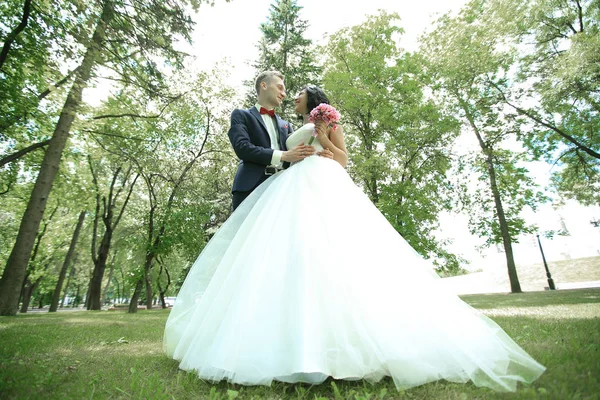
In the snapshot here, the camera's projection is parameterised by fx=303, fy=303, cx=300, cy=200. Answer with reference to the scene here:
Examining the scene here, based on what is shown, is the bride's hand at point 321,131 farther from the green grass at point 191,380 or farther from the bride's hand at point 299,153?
the green grass at point 191,380

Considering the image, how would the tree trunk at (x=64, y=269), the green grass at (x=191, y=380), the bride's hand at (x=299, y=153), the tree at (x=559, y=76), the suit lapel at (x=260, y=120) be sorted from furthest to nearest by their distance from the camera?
the tree trunk at (x=64, y=269) < the tree at (x=559, y=76) < the suit lapel at (x=260, y=120) < the bride's hand at (x=299, y=153) < the green grass at (x=191, y=380)

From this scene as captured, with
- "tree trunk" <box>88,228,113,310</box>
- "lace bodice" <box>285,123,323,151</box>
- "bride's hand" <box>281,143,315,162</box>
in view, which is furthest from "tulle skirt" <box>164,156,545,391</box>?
"tree trunk" <box>88,228,113,310</box>

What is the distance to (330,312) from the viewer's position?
Result: 2.09m

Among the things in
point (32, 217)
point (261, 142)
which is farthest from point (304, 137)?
point (32, 217)

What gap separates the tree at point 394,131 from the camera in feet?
47.3

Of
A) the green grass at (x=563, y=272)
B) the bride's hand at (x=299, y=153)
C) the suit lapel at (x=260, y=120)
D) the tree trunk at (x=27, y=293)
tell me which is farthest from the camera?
the green grass at (x=563, y=272)

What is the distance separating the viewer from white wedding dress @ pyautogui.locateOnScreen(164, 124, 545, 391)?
1916 mm

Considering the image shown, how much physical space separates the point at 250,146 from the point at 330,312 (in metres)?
2.01

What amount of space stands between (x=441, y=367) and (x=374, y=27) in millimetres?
20226

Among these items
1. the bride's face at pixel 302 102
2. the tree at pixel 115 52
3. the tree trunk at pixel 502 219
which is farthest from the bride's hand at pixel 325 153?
the tree trunk at pixel 502 219

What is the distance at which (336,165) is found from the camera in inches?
127

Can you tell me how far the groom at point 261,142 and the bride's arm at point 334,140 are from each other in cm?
17

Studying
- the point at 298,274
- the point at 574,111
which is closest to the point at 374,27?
the point at 574,111

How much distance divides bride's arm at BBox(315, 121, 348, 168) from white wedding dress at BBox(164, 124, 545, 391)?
26.1 inches
